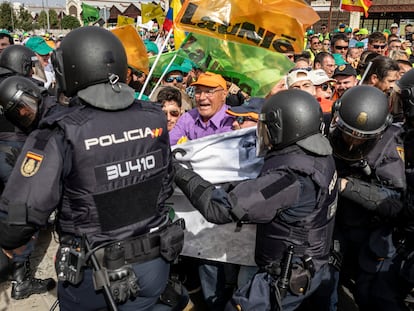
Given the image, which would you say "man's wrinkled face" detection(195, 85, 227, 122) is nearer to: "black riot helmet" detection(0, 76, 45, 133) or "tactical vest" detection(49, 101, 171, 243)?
"black riot helmet" detection(0, 76, 45, 133)

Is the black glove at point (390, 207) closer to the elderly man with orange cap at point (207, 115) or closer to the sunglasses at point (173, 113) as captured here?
the elderly man with orange cap at point (207, 115)

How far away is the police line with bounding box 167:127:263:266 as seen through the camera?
3.01m

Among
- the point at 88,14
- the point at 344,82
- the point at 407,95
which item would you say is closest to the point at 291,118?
the point at 407,95

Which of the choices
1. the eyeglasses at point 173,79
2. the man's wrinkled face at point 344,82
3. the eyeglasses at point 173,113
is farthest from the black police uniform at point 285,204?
the eyeglasses at point 173,79

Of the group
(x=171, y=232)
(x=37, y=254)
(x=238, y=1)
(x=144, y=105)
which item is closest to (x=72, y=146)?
(x=144, y=105)

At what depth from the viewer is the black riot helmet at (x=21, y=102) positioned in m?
2.80

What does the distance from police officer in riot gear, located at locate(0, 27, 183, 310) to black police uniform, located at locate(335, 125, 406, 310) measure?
139cm

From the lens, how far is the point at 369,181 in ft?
9.77

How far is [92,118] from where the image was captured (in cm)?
207

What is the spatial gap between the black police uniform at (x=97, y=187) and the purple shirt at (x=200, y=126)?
1.52 m

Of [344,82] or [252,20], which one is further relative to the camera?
[344,82]

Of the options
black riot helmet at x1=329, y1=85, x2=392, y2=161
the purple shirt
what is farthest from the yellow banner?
black riot helmet at x1=329, y1=85, x2=392, y2=161

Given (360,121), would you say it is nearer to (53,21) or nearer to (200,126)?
(200,126)

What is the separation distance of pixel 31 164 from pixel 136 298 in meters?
0.95
